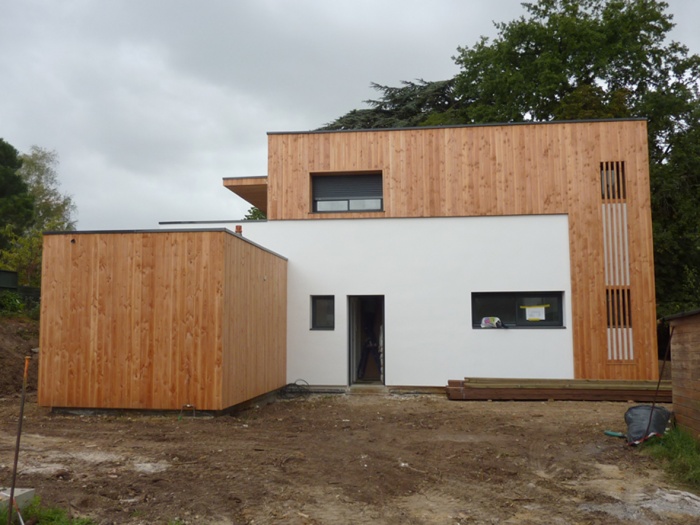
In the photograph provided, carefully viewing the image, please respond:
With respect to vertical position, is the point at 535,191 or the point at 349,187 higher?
the point at 349,187

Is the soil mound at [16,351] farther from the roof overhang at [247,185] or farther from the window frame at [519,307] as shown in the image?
the window frame at [519,307]

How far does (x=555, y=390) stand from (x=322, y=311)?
519cm

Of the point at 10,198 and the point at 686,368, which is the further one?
the point at 10,198

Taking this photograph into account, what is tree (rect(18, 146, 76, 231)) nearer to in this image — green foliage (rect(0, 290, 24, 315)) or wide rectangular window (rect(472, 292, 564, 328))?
green foliage (rect(0, 290, 24, 315))

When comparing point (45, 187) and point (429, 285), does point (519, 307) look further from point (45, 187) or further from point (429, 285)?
point (45, 187)

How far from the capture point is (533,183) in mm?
14648

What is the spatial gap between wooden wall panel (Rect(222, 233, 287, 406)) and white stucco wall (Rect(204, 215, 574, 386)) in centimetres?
73

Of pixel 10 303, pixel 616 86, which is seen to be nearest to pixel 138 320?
pixel 10 303

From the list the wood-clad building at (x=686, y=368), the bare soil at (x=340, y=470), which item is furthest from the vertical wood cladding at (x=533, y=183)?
the wood-clad building at (x=686, y=368)

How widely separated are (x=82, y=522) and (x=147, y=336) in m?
5.69

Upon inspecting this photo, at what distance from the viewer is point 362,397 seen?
1415cm

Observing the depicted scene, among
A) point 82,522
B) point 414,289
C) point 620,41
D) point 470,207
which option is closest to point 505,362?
point 414,289

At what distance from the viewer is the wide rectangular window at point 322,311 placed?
15.0 metres

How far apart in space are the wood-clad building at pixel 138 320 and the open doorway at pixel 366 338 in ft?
15.9
